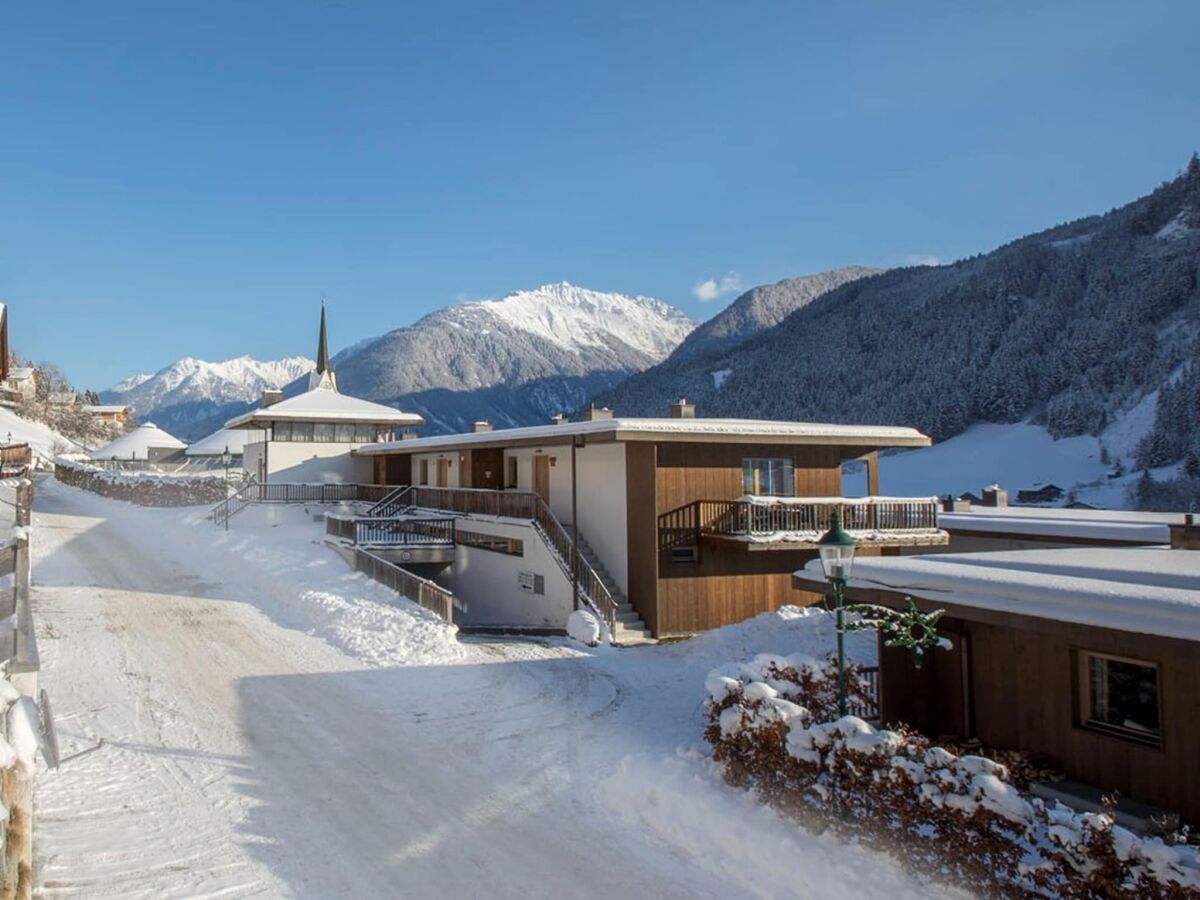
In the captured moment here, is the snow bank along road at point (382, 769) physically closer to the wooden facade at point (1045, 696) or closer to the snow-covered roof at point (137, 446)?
the wooden facade at point (1045, 696)

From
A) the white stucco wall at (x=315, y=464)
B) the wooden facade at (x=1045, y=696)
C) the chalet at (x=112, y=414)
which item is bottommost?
the wooden facade at (x=1045, y=696)

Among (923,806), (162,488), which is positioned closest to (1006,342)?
(162,488)

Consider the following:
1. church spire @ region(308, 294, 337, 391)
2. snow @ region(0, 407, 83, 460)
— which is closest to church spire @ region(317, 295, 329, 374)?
church spire @ region(308, 294, 337, 391)

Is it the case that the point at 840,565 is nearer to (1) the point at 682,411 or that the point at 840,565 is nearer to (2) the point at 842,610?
(2) the point at 842,610

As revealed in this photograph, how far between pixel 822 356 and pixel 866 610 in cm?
12139

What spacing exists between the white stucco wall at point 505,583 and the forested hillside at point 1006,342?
75.1 meters

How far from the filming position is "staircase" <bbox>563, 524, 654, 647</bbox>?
19.1 meters

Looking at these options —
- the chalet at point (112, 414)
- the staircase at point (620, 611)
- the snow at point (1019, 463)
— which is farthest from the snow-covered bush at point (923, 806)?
the chalet at point (112, 414)

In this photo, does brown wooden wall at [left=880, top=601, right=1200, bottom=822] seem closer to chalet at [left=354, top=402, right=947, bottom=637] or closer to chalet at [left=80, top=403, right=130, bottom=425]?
chalet at [left=354, top=402, right=947, bottom=637]

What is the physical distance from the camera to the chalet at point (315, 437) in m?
38.5

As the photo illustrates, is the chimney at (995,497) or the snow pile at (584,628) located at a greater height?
the chimney at (995,497)

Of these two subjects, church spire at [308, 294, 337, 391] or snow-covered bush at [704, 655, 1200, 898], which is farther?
church spire at [308, 294, 337, 391]

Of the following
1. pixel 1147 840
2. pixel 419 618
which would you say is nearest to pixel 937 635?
pixel 1147 840

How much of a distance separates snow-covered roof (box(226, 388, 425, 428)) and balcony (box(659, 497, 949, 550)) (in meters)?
20.7
